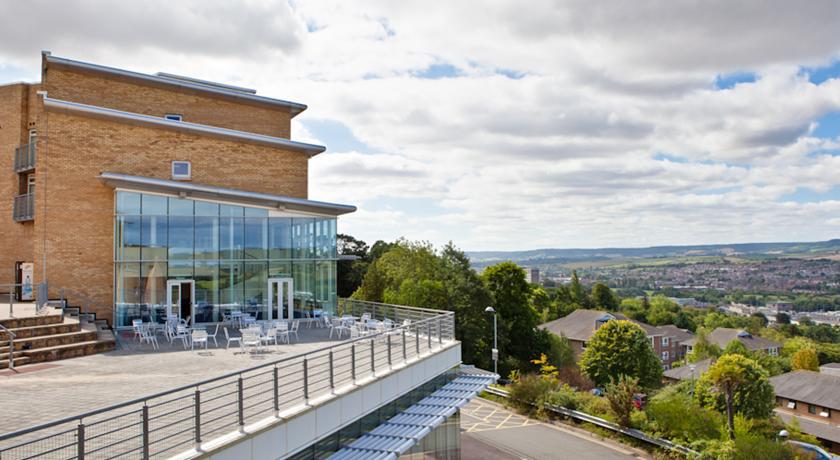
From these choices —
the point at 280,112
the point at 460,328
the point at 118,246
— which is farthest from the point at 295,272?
the point at 460,328

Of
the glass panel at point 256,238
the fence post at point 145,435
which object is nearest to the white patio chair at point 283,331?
the glass panel at point 256,238

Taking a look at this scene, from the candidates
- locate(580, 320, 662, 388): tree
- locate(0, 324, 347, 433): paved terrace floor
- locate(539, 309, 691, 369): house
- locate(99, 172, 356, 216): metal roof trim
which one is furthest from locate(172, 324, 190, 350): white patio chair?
locate(539, 309, 691, 369): house

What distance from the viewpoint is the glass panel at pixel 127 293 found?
21625 mm

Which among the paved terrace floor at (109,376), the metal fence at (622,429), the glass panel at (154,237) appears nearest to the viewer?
the paved terrace floor at (109,376)

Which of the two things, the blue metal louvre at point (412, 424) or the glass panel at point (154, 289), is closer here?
the blue metal louvre at point (412, 424)

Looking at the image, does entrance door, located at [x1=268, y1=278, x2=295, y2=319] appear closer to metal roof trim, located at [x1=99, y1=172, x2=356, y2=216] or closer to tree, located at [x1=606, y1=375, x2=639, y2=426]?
metal roof trim, located at [x1=99, y1=172, x2=356, y2=216]

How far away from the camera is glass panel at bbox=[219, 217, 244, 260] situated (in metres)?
23.1

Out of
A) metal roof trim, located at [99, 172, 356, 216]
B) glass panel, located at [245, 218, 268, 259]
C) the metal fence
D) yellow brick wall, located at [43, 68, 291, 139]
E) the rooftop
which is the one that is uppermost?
yellow brick wall, located at [43, 68, 291, 139]

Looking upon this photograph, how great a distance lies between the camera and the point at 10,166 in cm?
3070

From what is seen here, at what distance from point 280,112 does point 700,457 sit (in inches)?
1038

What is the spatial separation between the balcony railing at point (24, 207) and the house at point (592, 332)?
55.4 m

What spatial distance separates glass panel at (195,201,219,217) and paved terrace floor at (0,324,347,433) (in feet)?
18.3

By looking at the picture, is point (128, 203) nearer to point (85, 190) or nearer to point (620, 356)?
point (85, 190)

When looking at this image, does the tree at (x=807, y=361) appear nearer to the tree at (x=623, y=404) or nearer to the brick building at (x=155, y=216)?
the tree at (x=623, y=404)
